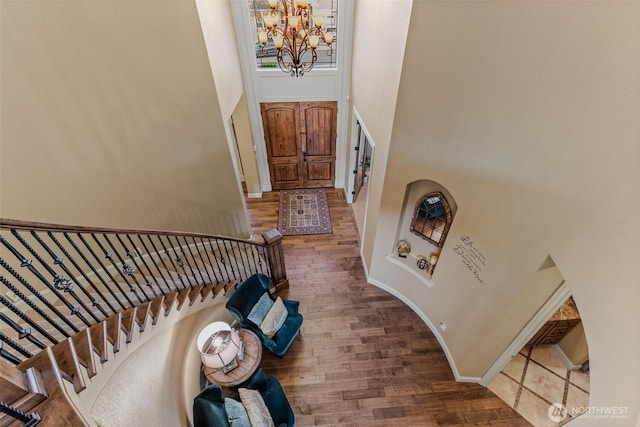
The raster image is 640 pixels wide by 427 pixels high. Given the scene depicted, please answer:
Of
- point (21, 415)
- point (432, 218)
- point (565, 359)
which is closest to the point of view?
point (21, 415)

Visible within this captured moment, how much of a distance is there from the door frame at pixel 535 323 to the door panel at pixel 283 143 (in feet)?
17.9

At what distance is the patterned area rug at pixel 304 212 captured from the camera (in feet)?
19.9

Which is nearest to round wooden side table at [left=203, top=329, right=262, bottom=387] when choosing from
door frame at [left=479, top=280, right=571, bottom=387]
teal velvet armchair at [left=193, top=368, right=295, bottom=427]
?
teal velvet armchair at [left=193, top=368, right=295, bottom=427]

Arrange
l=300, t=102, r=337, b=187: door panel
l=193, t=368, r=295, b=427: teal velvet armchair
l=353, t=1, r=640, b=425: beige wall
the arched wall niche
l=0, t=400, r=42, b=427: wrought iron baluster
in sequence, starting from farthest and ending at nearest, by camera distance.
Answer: l=300, t=102, r=337, b=187: door panel → the arched wall niche → l=193, t=368, r=295, b=427: teal velvet armchair → l=353, t=1, r=640, b=425: beige wall → l=0, t=400, r=42, b=427: wrought iron baluster

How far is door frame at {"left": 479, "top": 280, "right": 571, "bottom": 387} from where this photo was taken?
231 cm

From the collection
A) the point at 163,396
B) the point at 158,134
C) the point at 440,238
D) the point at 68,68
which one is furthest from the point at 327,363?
the point at 68,68

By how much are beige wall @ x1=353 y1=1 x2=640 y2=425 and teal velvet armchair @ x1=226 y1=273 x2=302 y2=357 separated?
220 cm

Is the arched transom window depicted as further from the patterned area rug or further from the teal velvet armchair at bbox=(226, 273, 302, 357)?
the patterned area rug

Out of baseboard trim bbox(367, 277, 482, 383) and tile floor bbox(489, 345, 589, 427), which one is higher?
baseboard trim bbox(367, 277, 482, 383)

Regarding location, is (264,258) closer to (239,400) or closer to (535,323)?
(239,400)

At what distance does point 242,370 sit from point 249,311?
2.31ft

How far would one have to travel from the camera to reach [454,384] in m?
3.54

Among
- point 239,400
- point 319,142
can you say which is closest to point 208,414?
point 239,400

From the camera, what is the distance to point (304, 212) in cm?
655
